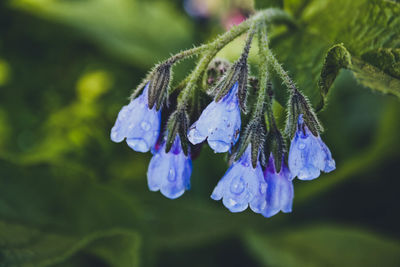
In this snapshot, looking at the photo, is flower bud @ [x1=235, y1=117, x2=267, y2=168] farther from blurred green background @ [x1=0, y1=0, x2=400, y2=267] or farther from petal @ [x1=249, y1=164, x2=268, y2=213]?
blurred green background @ [x1=0, y1=0, x2=400, y2=267]

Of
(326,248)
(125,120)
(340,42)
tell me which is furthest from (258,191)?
(326,248)

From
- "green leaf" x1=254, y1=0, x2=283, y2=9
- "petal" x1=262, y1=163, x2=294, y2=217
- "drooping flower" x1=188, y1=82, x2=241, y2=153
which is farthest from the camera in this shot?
"green leaf" x1=254, y1=0, x2=283, y2=9

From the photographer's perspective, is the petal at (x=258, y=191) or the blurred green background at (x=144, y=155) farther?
the blurred green background at (x=144, y=155)

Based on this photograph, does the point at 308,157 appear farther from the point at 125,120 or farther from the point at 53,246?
the point at 53,246

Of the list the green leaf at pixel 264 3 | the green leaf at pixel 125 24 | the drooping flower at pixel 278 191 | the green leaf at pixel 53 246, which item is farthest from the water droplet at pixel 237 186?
the green leaf at pixel 125 24

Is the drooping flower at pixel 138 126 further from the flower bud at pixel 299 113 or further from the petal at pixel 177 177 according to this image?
the flower bud at pixel 299 113

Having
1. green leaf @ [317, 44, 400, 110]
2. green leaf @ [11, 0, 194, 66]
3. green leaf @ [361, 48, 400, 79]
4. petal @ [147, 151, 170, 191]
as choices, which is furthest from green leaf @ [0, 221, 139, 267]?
green leaf @ [11, 0, 194, 66]
